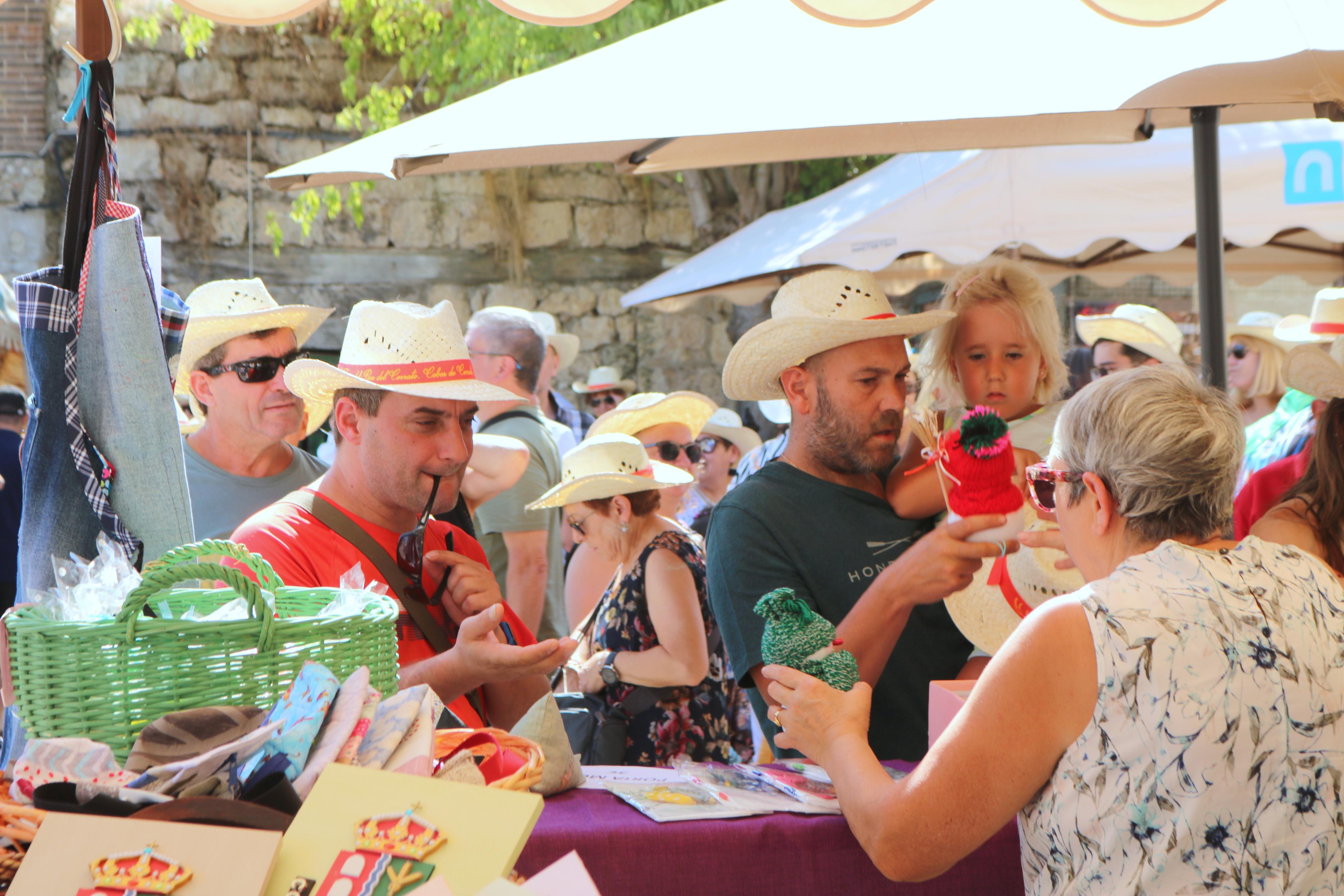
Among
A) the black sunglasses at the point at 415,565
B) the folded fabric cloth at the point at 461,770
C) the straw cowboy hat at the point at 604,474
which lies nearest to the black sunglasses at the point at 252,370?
the straw cowboy hat at the point at 604,474

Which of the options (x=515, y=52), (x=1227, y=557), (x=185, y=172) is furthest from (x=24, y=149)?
(x=1227, y=557)

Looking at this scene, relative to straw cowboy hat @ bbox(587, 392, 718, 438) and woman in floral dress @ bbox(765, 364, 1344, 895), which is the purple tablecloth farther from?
straw cowboy hat @ bbox(587, 392, 718, 438)

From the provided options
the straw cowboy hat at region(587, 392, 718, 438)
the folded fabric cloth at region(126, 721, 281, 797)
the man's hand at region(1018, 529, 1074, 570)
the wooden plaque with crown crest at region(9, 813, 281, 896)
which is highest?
the straw cowboy hat at region(587, 392, 718, 438)

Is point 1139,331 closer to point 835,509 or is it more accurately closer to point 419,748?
point 835,509

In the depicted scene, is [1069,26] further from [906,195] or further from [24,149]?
[24,149]

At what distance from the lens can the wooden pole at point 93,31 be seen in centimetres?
196

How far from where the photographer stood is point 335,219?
31.8 feet

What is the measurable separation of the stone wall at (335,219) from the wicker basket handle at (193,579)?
8.53 metres

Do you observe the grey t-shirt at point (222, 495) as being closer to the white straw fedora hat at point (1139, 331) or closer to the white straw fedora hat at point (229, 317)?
the white straw fedora hat at point (229, 317)

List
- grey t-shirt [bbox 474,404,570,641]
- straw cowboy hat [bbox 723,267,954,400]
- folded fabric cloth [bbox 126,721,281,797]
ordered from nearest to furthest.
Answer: folded fabric cloth [bbox 126,721,281,797] → straw cowboy hat [bbox 723,267,954,400] → grey t-shirt [bbox 474,404,570,641]

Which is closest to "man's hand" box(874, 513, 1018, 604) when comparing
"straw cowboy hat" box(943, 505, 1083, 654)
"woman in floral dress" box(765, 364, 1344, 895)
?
"straw cowboy hat" box(943, 505, 1083, 654)

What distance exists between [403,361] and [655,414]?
297 centimetres

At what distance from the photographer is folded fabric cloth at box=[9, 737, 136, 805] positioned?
4.42 ft

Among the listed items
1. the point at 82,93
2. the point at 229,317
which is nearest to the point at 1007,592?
the point at 82,93
